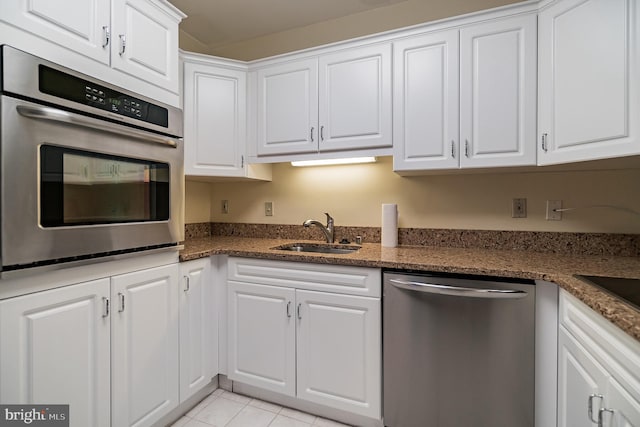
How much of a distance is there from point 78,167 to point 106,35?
1.99 feet

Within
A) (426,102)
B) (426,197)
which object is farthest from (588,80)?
(426,197)

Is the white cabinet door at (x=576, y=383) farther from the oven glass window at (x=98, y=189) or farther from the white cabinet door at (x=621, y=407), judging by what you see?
the oven glass window at (x=98, y=189)

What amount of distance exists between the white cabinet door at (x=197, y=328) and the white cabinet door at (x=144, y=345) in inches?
2.2

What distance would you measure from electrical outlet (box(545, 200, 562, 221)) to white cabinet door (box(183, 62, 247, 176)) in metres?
1.98

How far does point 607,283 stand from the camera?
116 cm

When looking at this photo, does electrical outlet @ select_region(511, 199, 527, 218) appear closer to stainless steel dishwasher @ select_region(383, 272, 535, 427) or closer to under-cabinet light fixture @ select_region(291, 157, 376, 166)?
stainless steel dishwasher @ select_region(383, 272, 535, 427)

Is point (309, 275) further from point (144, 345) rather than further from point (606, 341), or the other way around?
point (606, 341)

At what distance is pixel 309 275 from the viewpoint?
1723mm

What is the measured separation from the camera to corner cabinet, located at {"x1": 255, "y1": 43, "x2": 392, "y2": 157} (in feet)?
6.19

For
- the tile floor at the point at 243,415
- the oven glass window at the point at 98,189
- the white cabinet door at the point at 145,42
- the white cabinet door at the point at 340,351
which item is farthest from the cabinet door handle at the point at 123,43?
the tile floor at the point at 243,415

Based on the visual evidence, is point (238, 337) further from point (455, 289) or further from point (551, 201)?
point (551, 201)

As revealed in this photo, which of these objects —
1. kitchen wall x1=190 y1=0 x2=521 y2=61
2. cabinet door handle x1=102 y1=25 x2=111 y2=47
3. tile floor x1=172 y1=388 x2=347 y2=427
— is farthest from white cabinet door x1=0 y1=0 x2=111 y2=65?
tile floor x1=172 y1=388 x2=347 y2=427

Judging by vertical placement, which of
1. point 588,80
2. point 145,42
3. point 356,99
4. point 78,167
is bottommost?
point 78,167

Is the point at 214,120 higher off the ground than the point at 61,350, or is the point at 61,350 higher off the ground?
the point at 214,120
